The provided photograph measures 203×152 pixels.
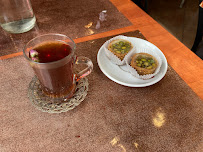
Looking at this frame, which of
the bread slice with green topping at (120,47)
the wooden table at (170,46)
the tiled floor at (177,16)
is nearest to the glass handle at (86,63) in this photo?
the bread slice with green topping at (120,47)

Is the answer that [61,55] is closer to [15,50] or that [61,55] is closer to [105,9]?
[15,50]

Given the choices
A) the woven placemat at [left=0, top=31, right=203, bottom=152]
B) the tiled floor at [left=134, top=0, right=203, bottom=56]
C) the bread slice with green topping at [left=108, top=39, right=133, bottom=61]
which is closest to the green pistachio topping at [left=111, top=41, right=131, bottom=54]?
the bread slice with green topping at [left=108, top=39, right=133, bottom=61]

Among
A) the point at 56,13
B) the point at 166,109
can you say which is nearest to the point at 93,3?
the point at 56,13

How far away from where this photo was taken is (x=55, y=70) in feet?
1.81

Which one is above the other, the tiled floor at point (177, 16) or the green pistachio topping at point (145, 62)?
the green pistachio topping at point (145, 62)

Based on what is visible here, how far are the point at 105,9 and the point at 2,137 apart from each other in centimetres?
80

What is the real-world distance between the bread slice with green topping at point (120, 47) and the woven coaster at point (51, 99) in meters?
0.18

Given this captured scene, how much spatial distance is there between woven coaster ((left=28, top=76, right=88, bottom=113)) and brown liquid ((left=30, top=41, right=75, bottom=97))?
2cm

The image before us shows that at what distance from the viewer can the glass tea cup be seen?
1.78 ft

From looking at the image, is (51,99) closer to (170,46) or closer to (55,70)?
(55,70)

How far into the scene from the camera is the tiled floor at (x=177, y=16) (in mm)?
2271

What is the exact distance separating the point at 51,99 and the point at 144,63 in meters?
0.34

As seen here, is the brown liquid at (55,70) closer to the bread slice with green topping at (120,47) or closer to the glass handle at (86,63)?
the glass handle at (86,63)

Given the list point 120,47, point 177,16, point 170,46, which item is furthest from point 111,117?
point 177,16
